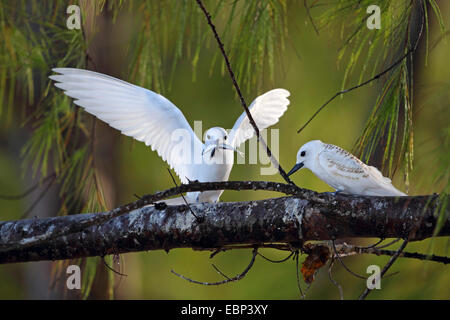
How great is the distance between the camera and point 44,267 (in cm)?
229

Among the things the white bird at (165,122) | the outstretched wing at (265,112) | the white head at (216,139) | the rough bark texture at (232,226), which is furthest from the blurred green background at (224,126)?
the rough bark texture at (232,226)

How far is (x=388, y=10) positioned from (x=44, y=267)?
1831mm

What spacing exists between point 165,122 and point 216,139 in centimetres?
19

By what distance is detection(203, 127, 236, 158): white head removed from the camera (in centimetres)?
130

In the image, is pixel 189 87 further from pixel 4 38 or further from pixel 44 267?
pixel 4 38

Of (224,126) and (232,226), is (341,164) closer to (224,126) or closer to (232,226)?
(232,226)

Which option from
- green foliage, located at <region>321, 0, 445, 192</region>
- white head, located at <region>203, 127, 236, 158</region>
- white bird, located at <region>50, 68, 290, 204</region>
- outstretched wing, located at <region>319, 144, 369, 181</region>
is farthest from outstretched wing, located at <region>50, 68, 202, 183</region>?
green foliage, located at <region>321, 0, 445, 192</region>

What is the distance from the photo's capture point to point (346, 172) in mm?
1064

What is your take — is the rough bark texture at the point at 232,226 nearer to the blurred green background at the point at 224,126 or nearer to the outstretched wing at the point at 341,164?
the outstretched wing at the point at 341,164

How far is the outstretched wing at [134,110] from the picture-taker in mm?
1178

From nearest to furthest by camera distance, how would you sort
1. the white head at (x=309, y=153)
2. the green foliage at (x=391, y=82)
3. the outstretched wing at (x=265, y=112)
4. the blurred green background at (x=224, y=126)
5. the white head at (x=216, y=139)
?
1. the green foliage at (x=391, y=82)
2. the white head at (x=309, y=153)
3. the white head at (x=216, y=139)
4. the outstretched wing at (x=265, y=112)
5. the blurred green background at (x=224, y=126)

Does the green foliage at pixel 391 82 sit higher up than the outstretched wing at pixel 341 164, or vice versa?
the green foliage at pixel 391 82

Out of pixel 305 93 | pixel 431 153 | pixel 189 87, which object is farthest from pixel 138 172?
pixel 431 153

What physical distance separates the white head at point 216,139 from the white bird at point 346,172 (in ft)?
0.69
